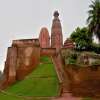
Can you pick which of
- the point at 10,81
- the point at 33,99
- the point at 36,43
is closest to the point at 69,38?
the point at 36,43

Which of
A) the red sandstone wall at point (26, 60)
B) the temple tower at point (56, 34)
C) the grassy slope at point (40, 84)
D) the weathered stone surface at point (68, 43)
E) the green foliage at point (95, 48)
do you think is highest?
the temple tower at point (56, 34)

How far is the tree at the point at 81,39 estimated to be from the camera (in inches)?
1857

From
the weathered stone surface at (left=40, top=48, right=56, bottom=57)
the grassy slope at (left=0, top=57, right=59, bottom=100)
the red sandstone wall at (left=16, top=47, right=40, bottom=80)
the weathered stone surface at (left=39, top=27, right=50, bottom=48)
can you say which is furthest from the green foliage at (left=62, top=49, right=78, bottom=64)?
the weathered stone surface at (left=39, top=27, right=50, bottom=48)

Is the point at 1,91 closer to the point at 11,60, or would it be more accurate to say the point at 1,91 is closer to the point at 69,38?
the point at 11,60

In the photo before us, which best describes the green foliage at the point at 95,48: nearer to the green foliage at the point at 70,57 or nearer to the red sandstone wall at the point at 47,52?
the red sandstone wall at the point at 47,52

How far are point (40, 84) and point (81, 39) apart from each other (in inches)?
860

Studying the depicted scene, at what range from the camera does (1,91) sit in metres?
30.7

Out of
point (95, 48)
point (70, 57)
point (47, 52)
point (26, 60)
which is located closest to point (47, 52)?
point (47, 52)

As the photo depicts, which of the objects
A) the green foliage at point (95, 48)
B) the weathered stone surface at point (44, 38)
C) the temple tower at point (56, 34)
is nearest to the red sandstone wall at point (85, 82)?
the green foliage at point (95, 48)

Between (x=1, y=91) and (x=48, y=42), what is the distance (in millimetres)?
21115

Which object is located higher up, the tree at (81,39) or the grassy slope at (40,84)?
the tree at (81,39)

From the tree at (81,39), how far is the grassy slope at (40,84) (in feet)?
48.1

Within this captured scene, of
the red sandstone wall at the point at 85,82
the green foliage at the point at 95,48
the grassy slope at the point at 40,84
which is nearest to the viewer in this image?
the red sandstone wall at the point at 85,82

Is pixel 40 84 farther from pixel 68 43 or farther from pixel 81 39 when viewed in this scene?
pixel 81 39
